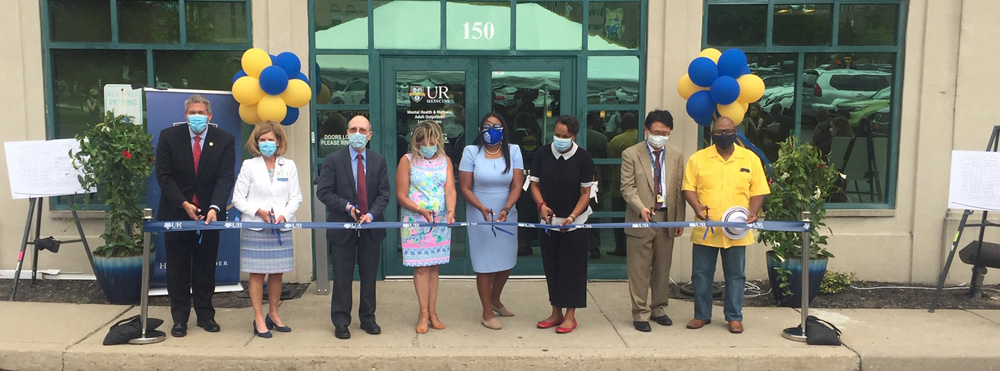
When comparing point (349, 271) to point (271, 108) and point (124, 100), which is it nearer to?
point (271, 108)

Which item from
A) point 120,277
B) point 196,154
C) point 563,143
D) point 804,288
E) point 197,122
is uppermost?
point 197,122

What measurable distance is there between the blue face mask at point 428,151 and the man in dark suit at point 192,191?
1.50 m

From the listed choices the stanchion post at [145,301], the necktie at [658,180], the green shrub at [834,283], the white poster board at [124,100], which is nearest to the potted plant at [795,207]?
the green shrub at [834,283]

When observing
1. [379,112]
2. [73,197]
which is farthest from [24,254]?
[379,112]

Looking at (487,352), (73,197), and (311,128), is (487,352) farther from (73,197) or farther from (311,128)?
(73,197)

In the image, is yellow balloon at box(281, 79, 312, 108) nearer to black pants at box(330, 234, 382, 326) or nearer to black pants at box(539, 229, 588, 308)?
black pants at box(330, 234, 382, 326)

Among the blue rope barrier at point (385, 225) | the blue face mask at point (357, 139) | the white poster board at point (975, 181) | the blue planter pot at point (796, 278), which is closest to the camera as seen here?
the blue rope barrier at point (385, 225)

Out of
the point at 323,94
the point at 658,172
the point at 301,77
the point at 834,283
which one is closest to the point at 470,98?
the point at 323,94

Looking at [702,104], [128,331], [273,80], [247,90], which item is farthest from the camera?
[702,104]

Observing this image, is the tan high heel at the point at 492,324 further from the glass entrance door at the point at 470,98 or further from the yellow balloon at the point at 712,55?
the yellow balloon at the point at 712,55

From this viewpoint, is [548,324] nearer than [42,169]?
Yes

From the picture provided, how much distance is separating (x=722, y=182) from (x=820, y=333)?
1378 millimetres

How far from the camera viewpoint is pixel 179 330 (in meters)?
6.10

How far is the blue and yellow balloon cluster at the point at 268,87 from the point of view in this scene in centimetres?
681
